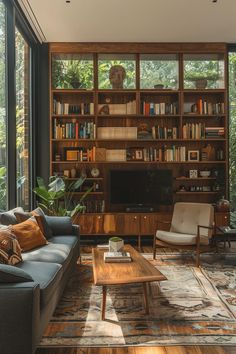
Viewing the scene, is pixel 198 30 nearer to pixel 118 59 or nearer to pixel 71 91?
pixel 118 59

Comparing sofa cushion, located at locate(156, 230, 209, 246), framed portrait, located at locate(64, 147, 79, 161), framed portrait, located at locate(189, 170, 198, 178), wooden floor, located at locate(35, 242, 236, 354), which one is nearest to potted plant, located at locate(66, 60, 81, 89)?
framed portrait, located at locate(64, 147, 79, 161)

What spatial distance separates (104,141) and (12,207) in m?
2.26

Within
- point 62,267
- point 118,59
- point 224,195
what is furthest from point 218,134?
point 62,267

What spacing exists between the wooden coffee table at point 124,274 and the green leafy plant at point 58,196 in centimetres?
195

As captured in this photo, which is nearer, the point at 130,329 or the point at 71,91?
the point at 130,329

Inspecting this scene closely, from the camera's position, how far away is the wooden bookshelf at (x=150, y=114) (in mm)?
6332

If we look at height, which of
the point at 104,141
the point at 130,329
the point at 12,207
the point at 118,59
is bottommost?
the point at 130,329

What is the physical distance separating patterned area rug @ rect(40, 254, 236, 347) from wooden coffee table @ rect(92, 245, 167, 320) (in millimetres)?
183

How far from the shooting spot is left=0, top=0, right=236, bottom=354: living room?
465cm

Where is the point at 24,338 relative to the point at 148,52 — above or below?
below

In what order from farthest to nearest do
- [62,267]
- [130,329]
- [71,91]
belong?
[71,91] → [62,267] → [130,329]

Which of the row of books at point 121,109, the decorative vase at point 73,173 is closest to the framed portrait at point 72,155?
the decorative vase at point 73,173

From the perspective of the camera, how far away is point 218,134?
636cm

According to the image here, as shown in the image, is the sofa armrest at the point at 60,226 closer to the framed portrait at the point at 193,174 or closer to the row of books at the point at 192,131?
the framed portrait at the point at 193,174
